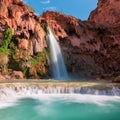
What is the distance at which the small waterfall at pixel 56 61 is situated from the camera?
96.5ft

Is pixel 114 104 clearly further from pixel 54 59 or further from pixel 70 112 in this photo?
pixel 54 59

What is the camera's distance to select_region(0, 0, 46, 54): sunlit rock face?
28141mm

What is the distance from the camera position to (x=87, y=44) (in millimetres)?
35469

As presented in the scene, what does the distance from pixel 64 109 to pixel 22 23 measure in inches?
691

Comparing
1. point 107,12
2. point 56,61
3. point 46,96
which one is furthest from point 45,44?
point 107,12

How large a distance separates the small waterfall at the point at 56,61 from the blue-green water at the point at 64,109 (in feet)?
43.0

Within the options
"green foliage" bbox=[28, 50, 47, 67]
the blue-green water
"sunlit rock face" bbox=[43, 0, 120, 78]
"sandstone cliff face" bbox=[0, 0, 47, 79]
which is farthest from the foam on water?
"sunlit rock face" bbox=[43, 0, 120, 78]

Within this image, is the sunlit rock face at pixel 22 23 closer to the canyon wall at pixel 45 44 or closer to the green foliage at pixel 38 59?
the canyon wall at pixel 45 44

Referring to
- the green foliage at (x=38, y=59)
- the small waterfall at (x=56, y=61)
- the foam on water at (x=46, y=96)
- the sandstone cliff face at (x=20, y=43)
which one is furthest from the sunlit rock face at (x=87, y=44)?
the foam on water at (x=46, y=96)

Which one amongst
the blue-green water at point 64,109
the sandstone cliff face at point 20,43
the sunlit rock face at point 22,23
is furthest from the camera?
the sunlit rock face at point 22,23

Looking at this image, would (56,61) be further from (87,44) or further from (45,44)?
(87,44)

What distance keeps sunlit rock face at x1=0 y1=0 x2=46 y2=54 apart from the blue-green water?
44.8ft

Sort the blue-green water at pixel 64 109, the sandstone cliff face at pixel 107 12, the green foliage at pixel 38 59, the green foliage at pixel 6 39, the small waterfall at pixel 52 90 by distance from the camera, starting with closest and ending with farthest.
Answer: the blue-green water at pixel 64 109, the small waterfall at pixel 52 90, the green foliage at pixel 6 39, the green foliage at pixel 38 59, the sandstone cliff face at pixel 107 12

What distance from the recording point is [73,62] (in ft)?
107
